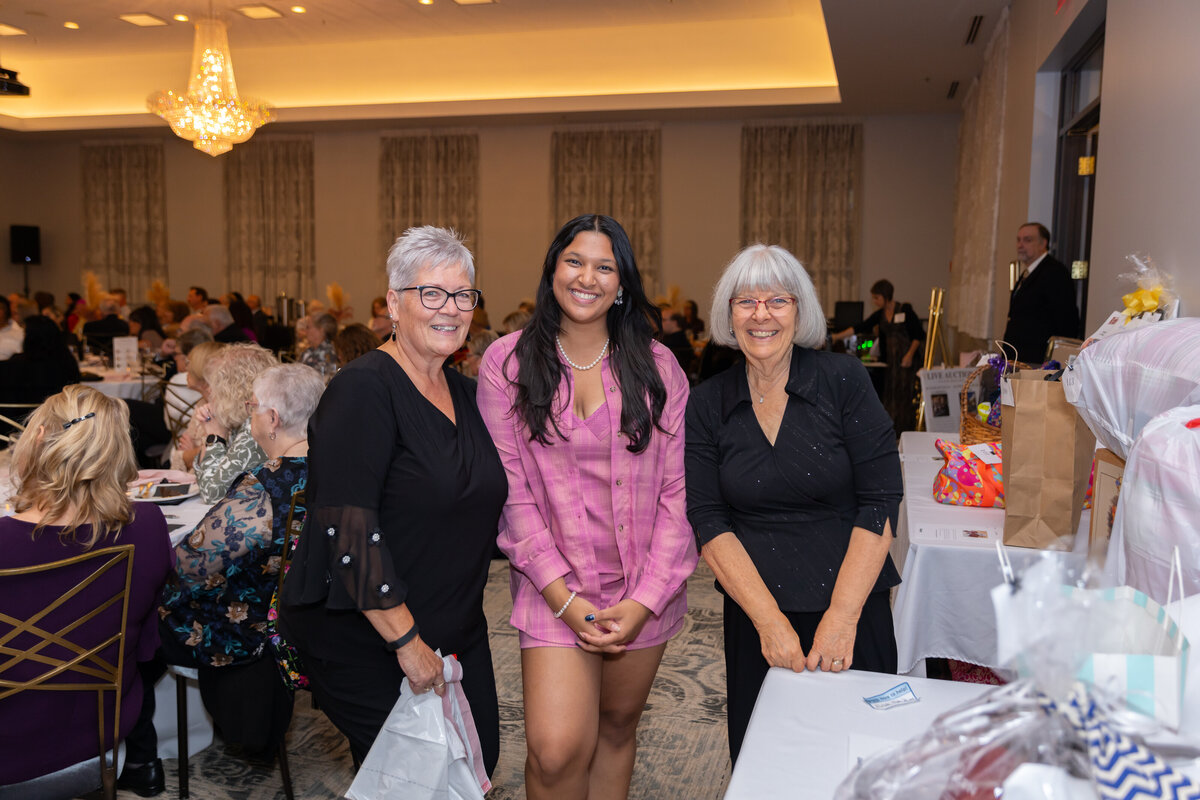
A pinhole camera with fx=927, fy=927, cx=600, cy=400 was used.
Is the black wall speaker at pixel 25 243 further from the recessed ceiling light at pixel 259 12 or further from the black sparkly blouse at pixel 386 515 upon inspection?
the black sparkly blouse at pixel 386 515

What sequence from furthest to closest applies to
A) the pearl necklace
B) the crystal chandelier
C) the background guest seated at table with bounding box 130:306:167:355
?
the background guest seated at table with bounding box 130:306:167:355 < the crystal chandelier < the pearl necklace

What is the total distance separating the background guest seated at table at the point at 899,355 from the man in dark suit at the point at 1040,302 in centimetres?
341

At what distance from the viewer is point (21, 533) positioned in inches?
85.0

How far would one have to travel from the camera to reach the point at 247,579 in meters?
2.54

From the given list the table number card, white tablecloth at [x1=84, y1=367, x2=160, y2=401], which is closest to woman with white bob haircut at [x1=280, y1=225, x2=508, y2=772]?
white tablecloth at [x1=84, y1=367, x2=160, y2=401]

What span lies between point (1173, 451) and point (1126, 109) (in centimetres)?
302

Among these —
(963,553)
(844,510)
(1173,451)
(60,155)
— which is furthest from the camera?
(60,155)

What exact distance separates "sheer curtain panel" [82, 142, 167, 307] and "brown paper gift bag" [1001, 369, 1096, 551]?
49.7 feet

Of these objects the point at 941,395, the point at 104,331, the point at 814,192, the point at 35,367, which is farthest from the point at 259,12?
the point at 941,395

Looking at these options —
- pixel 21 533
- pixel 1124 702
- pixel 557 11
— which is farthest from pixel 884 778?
pixel 557 11

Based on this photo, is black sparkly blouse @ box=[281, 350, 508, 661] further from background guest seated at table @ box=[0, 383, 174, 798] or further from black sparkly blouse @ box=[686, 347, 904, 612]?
background guest seated at table @ box=[0, 383, 174, 798]

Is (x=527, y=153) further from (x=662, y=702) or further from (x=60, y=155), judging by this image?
(x=662, y=702)

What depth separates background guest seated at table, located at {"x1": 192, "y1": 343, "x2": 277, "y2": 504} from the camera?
3.19m

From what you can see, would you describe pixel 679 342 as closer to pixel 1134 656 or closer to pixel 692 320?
pixel 692 320
